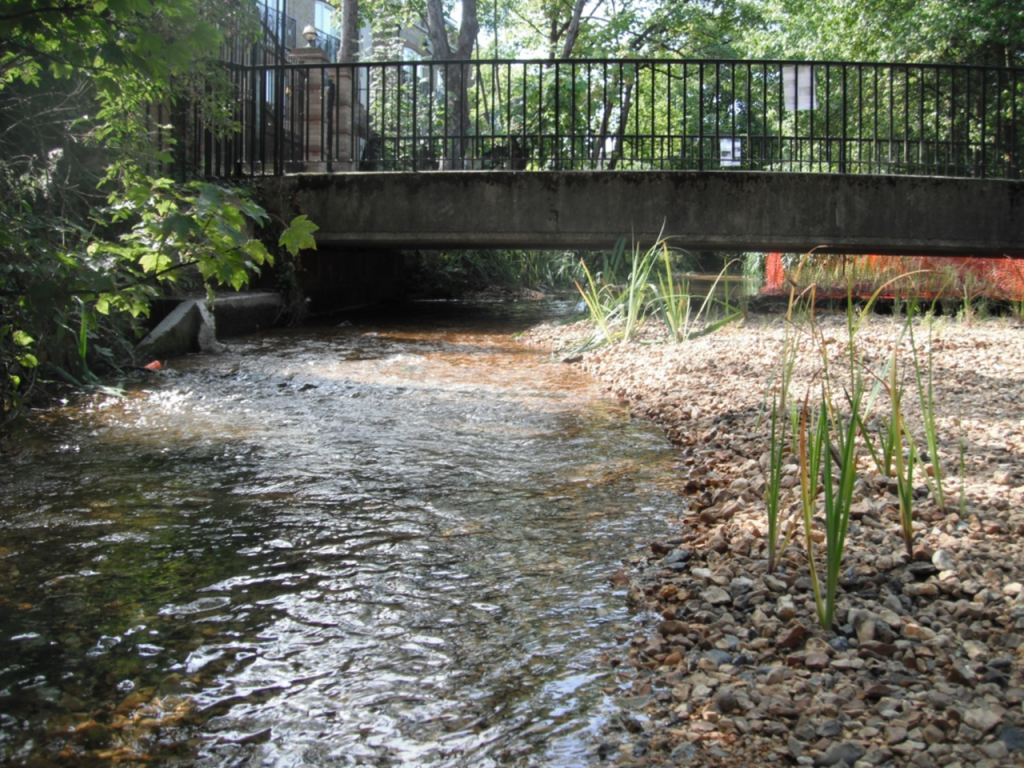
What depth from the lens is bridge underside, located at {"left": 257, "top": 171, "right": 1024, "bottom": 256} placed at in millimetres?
9102

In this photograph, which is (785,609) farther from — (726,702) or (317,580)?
(317,580)

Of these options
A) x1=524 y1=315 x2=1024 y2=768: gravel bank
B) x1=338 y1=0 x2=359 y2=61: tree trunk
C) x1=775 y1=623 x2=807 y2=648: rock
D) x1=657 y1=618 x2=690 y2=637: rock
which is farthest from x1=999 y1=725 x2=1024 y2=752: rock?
x1=338 y1=0 x2=359 y2=61: tree trunk

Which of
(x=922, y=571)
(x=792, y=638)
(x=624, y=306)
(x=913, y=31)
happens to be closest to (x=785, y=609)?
(x=792, y=638)

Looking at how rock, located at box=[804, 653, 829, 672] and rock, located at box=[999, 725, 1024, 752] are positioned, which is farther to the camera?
rock, located at box=[804, 653, 829, 672]

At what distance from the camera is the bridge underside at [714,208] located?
9102mm

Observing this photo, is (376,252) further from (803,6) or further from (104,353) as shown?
(803,6)

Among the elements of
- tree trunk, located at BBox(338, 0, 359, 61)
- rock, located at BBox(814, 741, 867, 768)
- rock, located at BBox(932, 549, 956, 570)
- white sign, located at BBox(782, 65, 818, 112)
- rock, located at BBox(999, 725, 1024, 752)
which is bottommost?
rock, located at BBox(814, 741, 867, 768)

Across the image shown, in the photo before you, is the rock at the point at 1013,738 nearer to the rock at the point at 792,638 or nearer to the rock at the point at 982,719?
the rock at the point at 982,719

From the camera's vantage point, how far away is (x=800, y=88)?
33.0ft

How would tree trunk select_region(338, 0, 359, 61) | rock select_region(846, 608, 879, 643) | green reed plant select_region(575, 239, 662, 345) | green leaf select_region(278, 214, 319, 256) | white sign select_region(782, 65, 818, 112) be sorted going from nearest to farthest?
rock select_region(846, 608, 879, 643) → green leaf select_region(278, 214, 319, 256) → green reed plant select_region(575, 239, 662, 345) → white sign select_region(782, 65, 818, 112) → tree trunk select_region(338, 0, 359, 61)

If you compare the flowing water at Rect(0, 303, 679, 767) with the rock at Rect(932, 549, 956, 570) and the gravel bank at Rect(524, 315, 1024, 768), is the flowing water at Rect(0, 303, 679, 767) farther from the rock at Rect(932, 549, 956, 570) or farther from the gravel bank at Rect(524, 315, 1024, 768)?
the rock at Rect(932, 549, 956, 570)

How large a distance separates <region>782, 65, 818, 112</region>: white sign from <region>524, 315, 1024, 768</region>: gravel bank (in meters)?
6.48

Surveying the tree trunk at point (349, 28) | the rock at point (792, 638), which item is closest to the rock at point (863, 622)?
the rock at point (792, 638)

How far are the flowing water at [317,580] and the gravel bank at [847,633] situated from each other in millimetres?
139
